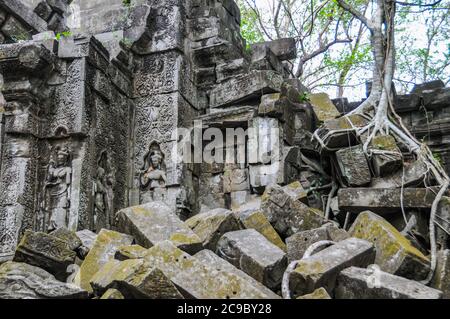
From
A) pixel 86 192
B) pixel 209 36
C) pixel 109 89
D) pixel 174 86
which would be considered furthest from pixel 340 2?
pixel 86 192

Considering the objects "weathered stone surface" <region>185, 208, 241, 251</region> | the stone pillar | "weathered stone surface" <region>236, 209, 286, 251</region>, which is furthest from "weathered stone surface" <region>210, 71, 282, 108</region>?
"weathered stone surface" <region>185, 208, 241, 251</region>

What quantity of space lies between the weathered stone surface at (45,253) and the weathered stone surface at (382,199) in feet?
8.94

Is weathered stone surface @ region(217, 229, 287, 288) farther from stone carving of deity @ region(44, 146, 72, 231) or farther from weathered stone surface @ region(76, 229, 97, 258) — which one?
stone carving of deity @ region(44, 146, 72, 231)

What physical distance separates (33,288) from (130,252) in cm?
73

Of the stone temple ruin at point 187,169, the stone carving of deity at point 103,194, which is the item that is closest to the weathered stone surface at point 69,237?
the stone temple ruin at point 187,169

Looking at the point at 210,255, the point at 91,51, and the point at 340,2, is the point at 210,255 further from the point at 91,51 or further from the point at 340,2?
the point at 340,2

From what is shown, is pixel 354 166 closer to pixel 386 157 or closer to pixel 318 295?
pixel 386 157

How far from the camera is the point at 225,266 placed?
14.0 ft

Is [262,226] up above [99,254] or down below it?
above

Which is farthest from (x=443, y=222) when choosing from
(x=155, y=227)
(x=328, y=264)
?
(x=155, y=227)

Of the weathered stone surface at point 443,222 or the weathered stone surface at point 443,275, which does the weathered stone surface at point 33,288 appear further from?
Answer: the weathered stone surface at point 443,222

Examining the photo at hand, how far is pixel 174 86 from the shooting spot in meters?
8.03

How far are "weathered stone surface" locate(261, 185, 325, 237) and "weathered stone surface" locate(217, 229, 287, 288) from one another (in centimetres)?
75

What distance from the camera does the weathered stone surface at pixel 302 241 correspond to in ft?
16.5
